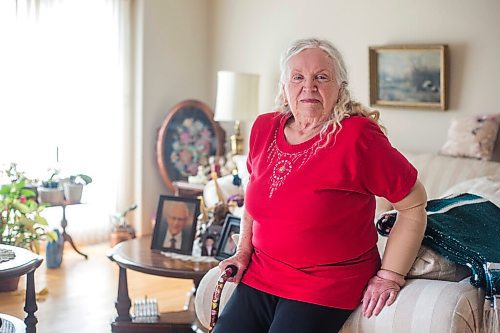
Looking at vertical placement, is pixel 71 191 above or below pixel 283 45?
below

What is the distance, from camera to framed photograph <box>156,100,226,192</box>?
17.7 feet

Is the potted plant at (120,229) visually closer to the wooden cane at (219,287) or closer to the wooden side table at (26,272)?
the wooden side table at (26,272)

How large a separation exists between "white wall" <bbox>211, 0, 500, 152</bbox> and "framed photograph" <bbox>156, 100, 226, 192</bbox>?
0.46 meters

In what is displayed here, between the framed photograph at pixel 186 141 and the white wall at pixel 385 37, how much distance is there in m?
0.46

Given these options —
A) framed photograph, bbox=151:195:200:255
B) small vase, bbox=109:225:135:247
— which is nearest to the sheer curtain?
small vase, bbox=109:225:135:247

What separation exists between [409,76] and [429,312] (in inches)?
112

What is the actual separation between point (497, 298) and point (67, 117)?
11.8 ft

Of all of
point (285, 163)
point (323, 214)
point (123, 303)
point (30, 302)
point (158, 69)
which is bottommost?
point (123, 303)

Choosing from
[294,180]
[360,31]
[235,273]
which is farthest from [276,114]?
[360,31]

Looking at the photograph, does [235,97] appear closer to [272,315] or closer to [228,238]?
[228,238]

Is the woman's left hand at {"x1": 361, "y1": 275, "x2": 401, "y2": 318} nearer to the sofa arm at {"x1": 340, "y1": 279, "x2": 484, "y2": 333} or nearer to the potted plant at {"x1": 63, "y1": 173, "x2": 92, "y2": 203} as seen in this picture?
the sofa arm at {"x1": 340, "y1": 279, "x2": 484, "y2": 333}

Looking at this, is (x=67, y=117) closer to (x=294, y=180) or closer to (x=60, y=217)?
(x=60, y=217)

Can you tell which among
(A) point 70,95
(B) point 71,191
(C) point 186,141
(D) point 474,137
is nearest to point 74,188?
(B) point 71,191

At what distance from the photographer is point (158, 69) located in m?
5.45
